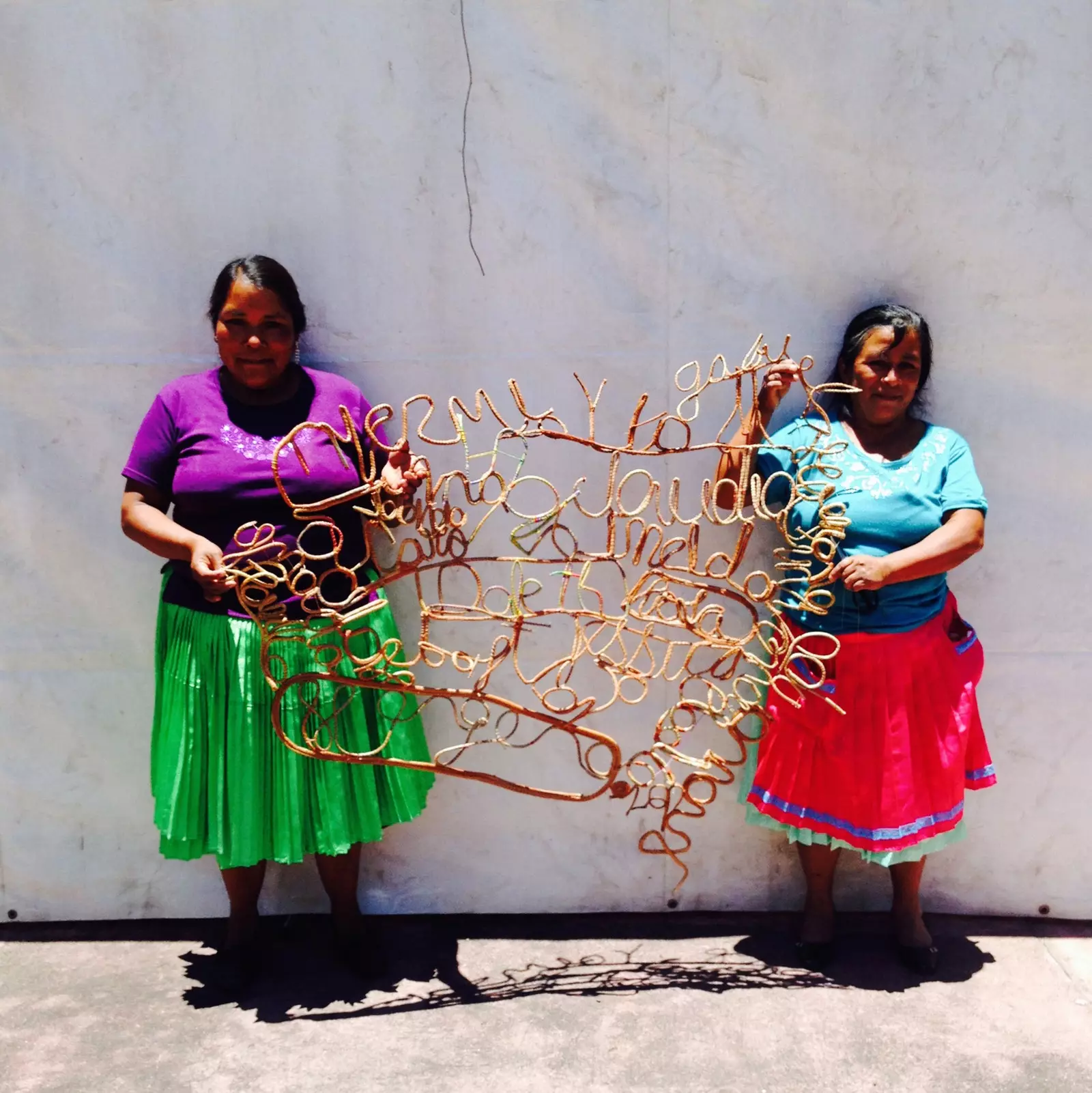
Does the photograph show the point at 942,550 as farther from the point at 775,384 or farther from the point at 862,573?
the point at 775,384

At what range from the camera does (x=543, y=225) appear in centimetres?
253

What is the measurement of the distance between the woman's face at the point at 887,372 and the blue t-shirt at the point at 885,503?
0.10m

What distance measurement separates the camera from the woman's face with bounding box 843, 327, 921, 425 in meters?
2.39

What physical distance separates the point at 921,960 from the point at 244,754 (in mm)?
1737

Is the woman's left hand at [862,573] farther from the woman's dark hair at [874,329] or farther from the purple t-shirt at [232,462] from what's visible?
the purple t-shirt at [232,462]

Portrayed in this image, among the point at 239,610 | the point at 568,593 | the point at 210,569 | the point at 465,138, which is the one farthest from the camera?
the point at 568,593

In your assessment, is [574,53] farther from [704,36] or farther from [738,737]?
[738,737]

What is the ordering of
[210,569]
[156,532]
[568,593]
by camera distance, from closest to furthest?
[210,569] → [156,532] → [568,593]

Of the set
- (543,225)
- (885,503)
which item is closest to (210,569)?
(543,225)

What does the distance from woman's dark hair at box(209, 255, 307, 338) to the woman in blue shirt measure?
43.1 inches

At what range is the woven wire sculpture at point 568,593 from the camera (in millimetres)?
2176

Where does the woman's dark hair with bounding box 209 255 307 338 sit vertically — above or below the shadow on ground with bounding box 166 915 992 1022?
above

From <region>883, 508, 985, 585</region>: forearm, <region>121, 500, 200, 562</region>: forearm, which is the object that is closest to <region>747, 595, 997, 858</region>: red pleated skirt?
<region>883, 508, 985, 585</region>: forearm

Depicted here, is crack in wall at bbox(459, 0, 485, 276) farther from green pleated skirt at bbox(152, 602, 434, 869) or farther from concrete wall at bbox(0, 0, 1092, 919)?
green pleated skirt at bbox(152, 602, 434, 869)
